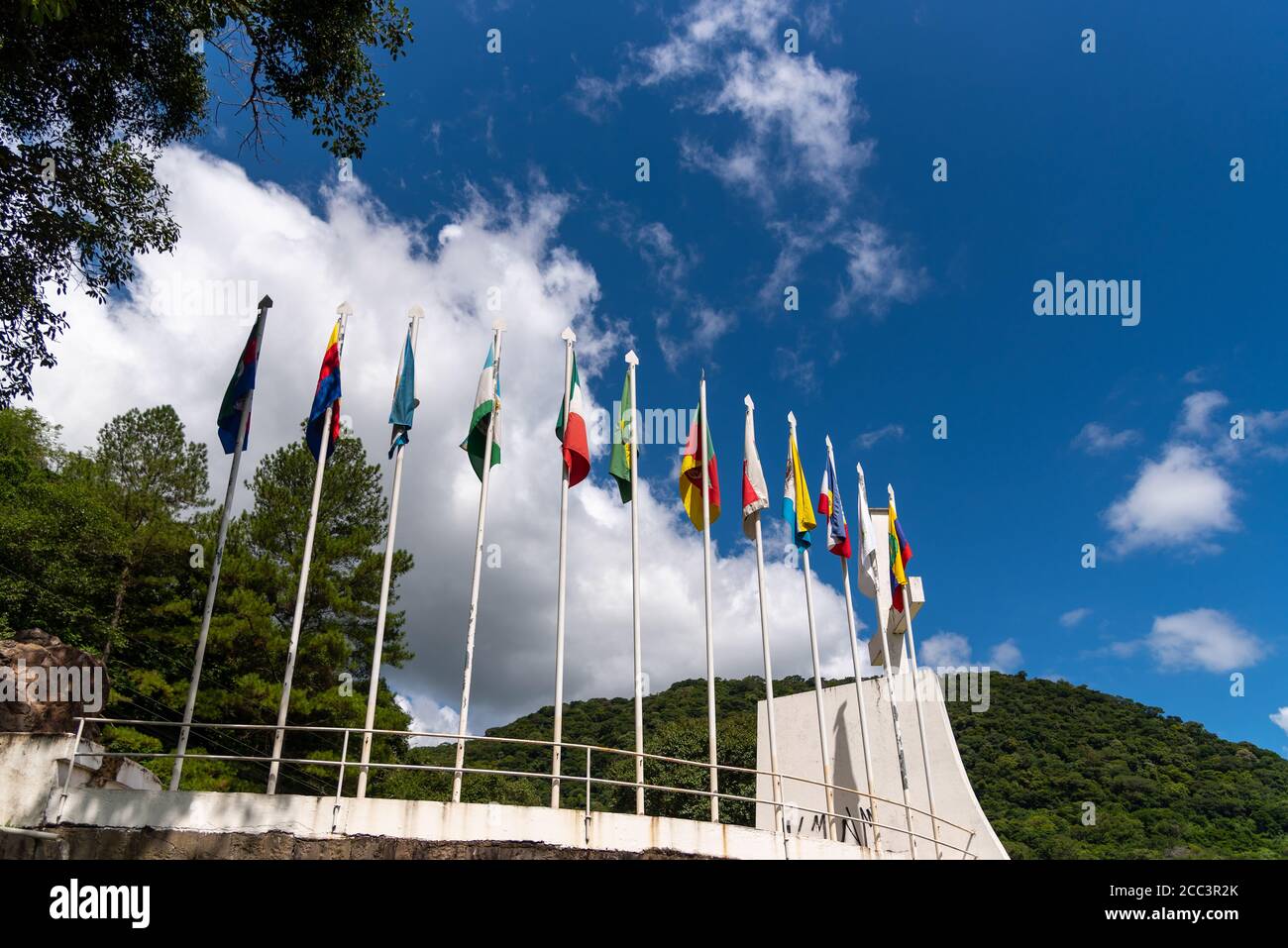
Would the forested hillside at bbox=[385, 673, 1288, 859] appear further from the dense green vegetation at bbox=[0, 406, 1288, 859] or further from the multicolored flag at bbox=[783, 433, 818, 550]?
the multicolored flag at bbox=[783, 433, 818, 550]

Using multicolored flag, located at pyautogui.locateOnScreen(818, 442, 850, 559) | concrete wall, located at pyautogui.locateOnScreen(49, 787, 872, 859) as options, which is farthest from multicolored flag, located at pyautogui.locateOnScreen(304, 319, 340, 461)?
multicolored flag, located at pyautogui.locateOnScreen(818, 442, 850, 559)

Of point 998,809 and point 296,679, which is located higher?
point 296,679

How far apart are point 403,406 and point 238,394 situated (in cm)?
281

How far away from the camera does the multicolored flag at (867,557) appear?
61.8 ft

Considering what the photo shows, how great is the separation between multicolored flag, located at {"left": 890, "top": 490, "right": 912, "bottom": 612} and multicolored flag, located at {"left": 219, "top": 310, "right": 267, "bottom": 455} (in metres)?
14.3

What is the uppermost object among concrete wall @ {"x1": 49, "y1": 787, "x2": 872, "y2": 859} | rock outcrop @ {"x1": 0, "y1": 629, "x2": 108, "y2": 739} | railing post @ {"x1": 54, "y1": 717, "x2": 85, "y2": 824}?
rock outcrop @ {"x1": 0, "y1": 629, "x2": 108, "y2": 739}

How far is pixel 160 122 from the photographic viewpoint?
1377 cm

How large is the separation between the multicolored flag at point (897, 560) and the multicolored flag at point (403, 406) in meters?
11.7

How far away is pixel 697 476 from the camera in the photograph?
16.5 meters

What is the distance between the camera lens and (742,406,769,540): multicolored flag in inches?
651

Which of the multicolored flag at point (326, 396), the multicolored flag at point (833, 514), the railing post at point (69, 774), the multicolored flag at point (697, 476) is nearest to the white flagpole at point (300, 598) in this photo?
the multicolored flag at point (326, 396)
